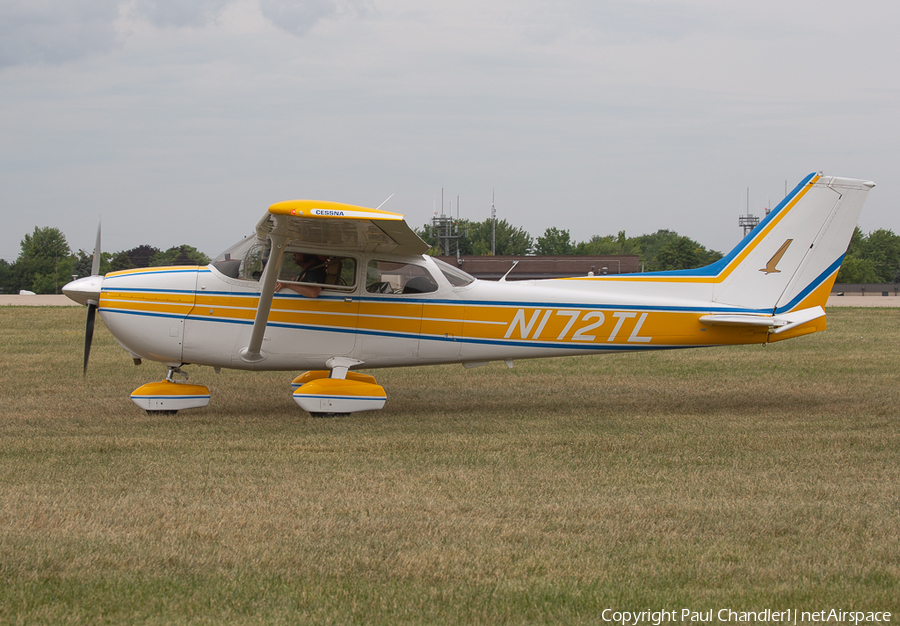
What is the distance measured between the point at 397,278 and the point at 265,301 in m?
1.60

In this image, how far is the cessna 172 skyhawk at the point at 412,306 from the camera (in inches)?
360

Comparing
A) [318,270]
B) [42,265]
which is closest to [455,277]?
[318,270]

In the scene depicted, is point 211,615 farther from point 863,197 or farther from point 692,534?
point 863,197

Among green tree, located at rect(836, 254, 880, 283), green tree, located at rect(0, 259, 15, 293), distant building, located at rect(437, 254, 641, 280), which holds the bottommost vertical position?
green tree, located at rect(0, 259, 15, 293)

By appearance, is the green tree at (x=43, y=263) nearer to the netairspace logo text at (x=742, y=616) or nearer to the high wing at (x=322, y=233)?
the high wing at (x=322, y=233)

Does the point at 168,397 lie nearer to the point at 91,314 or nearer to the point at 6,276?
the point at 91,314

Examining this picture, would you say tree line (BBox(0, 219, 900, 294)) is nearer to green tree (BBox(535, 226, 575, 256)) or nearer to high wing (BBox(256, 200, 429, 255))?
green tree (BBox(535, 226, 575, 256))

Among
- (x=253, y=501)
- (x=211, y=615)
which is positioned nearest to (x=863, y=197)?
(x=253, y=501)

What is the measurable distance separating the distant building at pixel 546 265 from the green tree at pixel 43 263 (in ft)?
106

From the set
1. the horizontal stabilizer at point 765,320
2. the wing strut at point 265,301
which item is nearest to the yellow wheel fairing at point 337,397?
the wing strut at point 265,301

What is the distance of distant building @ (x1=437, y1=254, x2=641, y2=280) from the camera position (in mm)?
65375

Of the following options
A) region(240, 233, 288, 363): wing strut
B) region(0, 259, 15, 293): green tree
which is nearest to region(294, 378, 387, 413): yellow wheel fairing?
region(240, 233, 288, 363): wing strut

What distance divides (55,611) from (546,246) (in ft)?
315

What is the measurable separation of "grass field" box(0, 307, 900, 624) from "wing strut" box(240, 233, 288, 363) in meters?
0.78
